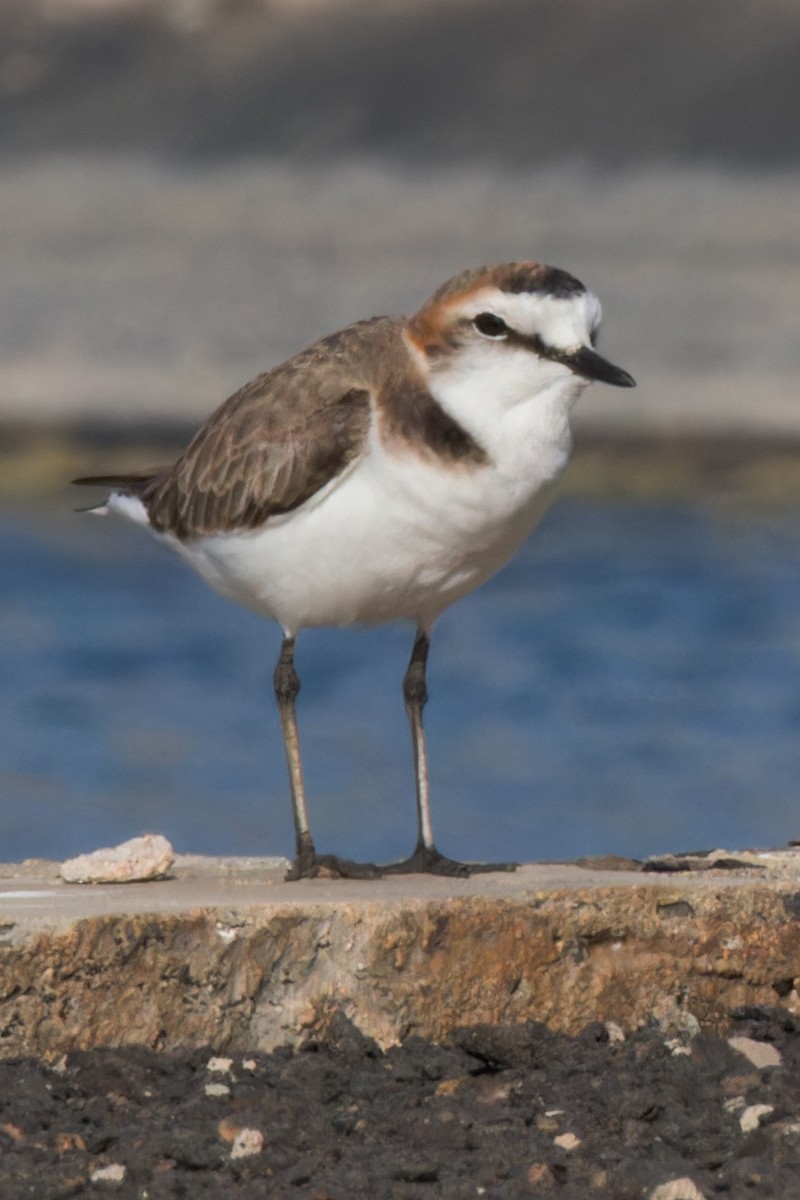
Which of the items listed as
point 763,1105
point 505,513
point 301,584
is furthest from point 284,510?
point 763,1105

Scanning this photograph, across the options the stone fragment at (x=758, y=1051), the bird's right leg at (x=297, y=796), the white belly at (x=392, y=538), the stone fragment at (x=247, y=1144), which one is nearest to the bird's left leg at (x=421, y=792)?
the bird's right leg at (x=297, y=796)

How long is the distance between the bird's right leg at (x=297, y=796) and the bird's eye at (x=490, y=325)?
1286mm

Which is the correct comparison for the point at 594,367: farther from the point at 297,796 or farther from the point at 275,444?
the point at 297,796

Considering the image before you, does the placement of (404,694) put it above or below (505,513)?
below

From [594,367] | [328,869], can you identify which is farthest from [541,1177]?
[594,367]

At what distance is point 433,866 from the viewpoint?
6.38 metres

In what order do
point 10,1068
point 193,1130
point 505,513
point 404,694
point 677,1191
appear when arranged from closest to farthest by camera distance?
point 677,1191 < point 193,1130 < point 10,1068 < point 505,513 < point 404,694

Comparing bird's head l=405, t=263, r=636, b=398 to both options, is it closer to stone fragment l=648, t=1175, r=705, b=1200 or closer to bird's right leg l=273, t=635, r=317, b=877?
bird's right leg l=273, t=635, r=317, b=877

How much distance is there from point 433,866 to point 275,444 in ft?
4.82

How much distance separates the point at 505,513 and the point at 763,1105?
1.84 meters

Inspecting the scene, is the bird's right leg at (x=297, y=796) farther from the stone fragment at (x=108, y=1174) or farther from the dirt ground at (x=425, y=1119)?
the stone fragment at (x=108, y=1174)

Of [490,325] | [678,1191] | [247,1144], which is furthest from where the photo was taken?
[490,325]

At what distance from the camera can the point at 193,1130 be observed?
16.2ft

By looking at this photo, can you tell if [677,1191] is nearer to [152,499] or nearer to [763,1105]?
[763,1105]
